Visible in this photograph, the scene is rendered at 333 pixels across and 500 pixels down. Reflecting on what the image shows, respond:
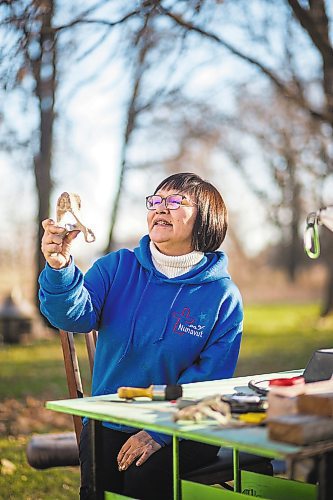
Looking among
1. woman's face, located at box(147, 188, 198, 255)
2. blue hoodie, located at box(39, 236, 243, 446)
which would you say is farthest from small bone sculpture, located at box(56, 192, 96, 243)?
woman's face, located at box(147, 188, 198, 255)

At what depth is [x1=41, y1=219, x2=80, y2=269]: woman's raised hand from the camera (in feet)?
8.38

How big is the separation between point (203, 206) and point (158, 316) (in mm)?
493

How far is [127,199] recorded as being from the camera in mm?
15617

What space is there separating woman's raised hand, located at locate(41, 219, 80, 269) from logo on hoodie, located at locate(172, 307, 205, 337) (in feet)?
1.68

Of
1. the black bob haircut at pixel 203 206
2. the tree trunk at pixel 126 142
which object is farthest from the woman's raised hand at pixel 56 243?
the tree trunk at pixel 126 142

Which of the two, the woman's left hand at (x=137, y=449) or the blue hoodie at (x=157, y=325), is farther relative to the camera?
the blue hoodie at (x=157, y=325)

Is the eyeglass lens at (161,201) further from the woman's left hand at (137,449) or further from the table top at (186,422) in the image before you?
the woman's left hand at (137,449)

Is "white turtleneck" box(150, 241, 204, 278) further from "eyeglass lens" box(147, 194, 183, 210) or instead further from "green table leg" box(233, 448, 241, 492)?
"green table leg" box(233, 448, 241, 492)

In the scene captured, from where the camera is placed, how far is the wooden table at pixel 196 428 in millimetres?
1870

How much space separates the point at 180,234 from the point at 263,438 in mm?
1260

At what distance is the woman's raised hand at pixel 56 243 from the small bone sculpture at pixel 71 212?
2cm

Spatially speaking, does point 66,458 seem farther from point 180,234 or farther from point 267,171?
point 267,171

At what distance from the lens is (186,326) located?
9.61 ft

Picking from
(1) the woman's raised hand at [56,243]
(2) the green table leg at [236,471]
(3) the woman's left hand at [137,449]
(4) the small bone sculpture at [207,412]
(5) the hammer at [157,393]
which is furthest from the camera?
(2) the green table leg at [236,471]
